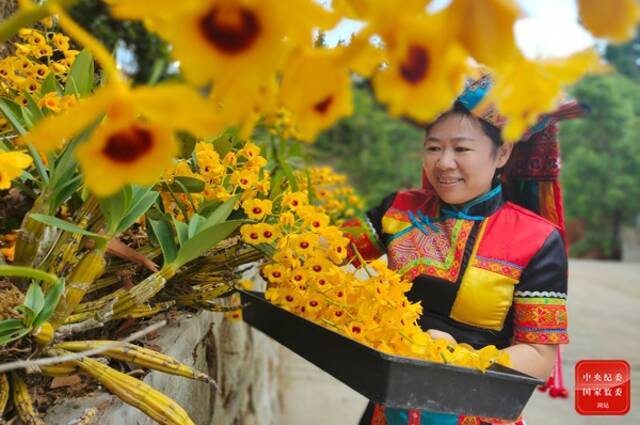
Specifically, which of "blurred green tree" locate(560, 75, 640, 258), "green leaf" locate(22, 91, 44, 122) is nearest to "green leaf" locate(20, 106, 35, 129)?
"green leaf" locate(22, 91, 44, 122)

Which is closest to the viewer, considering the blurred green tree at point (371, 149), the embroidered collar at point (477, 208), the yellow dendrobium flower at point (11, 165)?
the yellow dendrobium flower at point (11, 165)

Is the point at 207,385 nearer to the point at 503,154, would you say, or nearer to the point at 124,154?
the point at 503,154

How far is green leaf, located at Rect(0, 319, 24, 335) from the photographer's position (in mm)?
550

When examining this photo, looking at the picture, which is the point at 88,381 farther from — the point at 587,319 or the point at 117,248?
the point at 587,319

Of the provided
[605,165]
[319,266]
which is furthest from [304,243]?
[605,165]

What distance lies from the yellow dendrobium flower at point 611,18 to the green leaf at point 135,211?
503 millimetres

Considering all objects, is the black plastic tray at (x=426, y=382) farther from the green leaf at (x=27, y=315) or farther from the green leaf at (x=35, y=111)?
the green leaf at (x=35, y=111)

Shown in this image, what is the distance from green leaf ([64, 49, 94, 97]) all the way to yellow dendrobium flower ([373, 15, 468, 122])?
636 millimetres

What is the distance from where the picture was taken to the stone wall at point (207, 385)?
25.5 inches

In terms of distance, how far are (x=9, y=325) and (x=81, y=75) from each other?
0.35 metres

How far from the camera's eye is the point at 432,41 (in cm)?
21

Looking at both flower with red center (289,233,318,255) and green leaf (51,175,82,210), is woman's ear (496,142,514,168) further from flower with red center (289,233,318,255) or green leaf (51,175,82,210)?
green leaf (51,175,82,210)

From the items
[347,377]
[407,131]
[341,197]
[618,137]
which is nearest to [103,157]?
[347,377]

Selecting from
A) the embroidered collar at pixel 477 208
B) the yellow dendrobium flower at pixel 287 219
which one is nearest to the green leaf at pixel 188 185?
the yellow dendrobium flower at pixel 287 219
